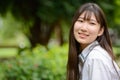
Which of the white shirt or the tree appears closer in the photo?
the white shirt

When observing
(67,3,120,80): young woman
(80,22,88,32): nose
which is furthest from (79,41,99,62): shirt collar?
(80,22,88,32): nose

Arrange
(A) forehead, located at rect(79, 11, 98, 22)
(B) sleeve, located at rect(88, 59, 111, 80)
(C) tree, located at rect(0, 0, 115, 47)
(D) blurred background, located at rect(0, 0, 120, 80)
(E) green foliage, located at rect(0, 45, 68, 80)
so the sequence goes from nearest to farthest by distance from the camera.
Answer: (B) sleeve, located at rect(88, 59, 111, 80), (A) forehead, located at rect(79, 11, 98, 22), (E) green foliage, located at rect(0, 45, 68, 80), (D) blurred background, located at rect(0, 0, 120, 80), (C) tree, located at rect(0, 0, 115, 47)

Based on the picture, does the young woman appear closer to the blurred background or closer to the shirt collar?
the shirt collar

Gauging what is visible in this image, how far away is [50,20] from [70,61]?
8048 millimetres

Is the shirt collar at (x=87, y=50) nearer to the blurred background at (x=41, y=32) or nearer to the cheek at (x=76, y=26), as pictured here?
the cheek at (x=76, y=26)

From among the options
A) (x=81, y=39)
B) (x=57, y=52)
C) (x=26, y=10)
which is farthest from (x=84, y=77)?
(x=26, y=10)

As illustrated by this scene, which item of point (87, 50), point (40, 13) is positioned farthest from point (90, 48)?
point (40, 13)

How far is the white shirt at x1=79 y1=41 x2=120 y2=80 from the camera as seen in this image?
3648 millimetres

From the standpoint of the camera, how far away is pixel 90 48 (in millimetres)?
3857

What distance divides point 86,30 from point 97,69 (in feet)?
1.27

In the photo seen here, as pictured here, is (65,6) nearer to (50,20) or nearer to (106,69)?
(50,20)

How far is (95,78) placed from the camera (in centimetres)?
365

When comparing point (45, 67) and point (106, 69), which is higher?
point (106, 69)

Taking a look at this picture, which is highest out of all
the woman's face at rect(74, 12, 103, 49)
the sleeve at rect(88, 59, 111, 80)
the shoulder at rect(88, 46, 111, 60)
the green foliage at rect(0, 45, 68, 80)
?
the woman's face at rect(74, 12, 103, 49)
